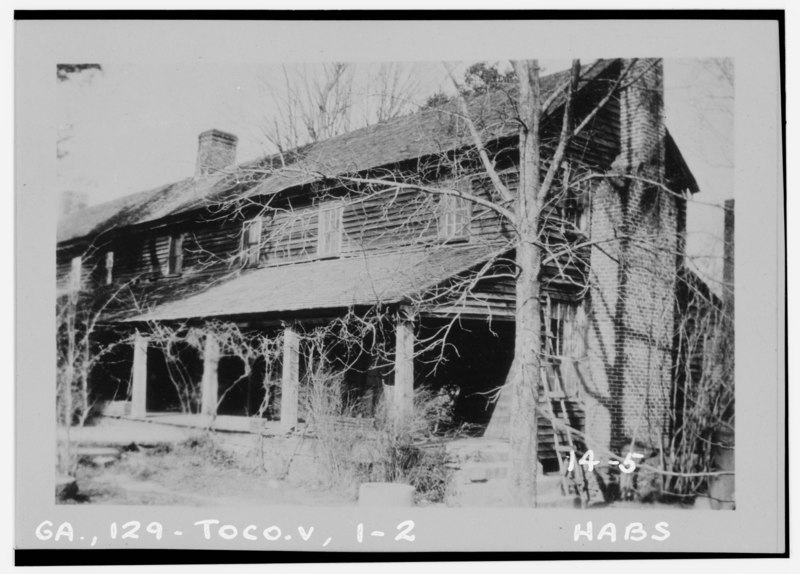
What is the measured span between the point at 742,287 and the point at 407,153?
15.7 feet

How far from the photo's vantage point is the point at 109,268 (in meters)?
12.9

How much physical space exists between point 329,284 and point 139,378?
458cm

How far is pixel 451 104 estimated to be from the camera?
945 centimetres

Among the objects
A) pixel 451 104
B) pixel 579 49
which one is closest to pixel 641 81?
pixel 579 49

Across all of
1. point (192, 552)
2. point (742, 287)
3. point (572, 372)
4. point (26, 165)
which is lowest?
point (192, 552)

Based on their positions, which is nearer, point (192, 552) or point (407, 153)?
point (192, 552)

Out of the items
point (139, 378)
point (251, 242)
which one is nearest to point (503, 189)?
point (251, 242)

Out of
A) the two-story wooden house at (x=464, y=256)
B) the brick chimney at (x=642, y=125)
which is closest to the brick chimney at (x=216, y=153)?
the two-story wooden house at (x=464, y=256)

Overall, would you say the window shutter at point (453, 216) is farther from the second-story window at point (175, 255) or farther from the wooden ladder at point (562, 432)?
the second-story window at point (175, 255)

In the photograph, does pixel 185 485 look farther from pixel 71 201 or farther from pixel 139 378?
pixel 139 378

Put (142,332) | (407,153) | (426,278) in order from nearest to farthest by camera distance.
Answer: (426,278) → (407,153) → (142,332)

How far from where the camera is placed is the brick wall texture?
10.3 m

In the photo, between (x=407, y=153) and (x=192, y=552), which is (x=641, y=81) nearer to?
(x=407, y=153)

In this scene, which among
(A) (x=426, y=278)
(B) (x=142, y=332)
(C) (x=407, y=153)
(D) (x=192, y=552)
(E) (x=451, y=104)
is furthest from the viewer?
(B) (x=142, y=332)
